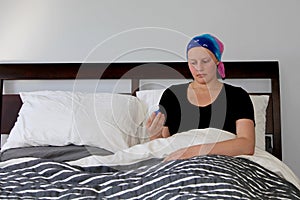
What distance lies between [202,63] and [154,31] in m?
0.79

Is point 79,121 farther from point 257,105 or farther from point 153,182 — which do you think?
point 153,182

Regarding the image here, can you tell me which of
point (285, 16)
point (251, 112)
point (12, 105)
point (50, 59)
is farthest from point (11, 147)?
point (285, 16)

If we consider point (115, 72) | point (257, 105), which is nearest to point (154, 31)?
point (115, 72)

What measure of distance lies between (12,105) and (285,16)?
1.55m

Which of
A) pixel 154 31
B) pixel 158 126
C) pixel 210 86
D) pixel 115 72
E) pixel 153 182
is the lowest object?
pixel 153 182

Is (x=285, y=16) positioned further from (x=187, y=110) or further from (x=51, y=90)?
(x=51, y=90)

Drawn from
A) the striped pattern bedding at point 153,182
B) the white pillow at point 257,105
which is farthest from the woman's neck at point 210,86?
the striped pattern bedding at point 153,182

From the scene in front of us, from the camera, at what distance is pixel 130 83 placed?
101 inches

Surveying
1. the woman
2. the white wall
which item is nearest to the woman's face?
the woman

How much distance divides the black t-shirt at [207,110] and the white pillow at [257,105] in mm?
253

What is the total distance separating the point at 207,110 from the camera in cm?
188

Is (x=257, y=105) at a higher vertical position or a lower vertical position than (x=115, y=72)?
lower

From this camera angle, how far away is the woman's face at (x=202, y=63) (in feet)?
6.01

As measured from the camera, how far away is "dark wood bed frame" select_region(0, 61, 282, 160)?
→ 94.4 inches
